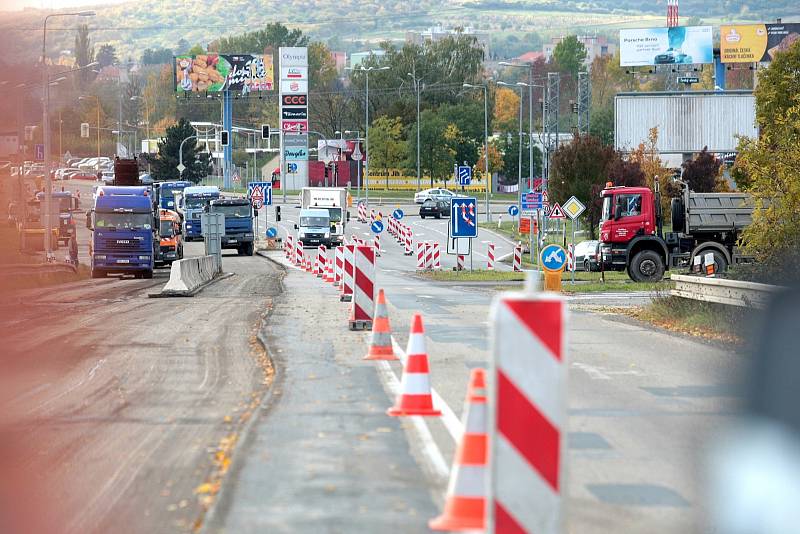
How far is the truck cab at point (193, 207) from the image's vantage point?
261 feet

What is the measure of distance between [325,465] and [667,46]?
105847 mm

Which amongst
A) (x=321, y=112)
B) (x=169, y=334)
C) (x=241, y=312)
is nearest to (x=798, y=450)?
(x=169, y=334)

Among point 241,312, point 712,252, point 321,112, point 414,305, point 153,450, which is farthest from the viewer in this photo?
point 321,112

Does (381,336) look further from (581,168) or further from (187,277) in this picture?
(581,168)

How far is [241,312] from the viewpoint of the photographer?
26.7m

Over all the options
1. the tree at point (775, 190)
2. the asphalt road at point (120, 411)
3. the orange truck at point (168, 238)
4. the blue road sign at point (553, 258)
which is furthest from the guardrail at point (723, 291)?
the orange truck at point (168, 238)

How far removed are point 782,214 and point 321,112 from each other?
437 ft

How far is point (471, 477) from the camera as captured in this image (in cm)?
804

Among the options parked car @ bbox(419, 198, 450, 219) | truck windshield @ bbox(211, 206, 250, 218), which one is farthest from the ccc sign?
Result: truck windshield @ bbox(211, 206, 250, 218)

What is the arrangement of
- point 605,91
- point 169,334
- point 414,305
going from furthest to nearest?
point 605,91
point 414,305
point 169,334

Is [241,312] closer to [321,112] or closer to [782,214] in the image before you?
[782,214]

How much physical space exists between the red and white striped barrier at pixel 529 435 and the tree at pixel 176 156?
13425 centimetres

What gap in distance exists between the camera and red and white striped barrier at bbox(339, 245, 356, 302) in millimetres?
25425

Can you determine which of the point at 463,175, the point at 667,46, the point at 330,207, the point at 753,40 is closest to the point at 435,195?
the point at 667,46
